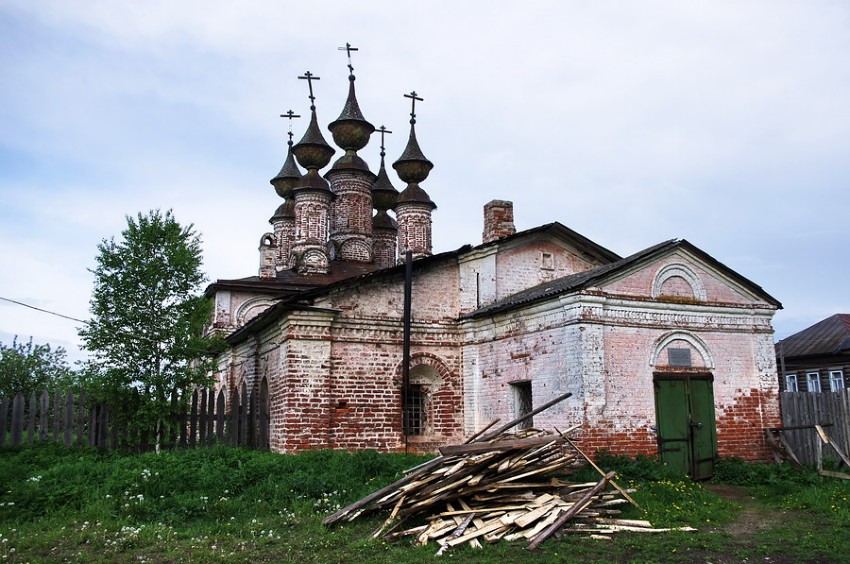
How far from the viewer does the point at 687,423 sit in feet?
40.3

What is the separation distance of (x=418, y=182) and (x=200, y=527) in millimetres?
19458

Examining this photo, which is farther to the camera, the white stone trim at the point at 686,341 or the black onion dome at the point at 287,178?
the black onion dome at the point at 287,178

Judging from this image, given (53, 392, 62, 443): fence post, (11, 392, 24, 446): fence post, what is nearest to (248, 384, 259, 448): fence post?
(53, 392, 62, 443): fence post

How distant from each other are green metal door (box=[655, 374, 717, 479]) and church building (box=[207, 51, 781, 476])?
2 cm

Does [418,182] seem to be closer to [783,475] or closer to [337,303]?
[337,303]

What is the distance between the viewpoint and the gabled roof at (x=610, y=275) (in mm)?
11867

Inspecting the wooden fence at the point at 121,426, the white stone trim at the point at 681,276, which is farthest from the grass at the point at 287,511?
the white stone trim at the point at 681,276

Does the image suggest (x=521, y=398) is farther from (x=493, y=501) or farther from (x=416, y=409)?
(x=493, y=501)

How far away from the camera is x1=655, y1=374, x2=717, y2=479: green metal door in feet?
39.4

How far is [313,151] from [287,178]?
152 inches

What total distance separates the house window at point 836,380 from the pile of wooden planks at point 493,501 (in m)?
16.6

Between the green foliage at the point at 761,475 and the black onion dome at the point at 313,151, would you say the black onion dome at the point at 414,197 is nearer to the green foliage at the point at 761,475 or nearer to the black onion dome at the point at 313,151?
the black onion dome at the point at 313,151

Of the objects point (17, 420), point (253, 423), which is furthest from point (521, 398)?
point (17, 420)

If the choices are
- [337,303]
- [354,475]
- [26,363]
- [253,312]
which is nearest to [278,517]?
[354,475]
